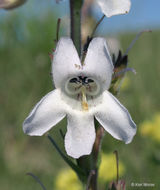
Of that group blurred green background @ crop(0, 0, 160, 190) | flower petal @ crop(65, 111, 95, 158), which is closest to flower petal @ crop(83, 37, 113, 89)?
flower petal @ crop(65, 111, 95, 158)

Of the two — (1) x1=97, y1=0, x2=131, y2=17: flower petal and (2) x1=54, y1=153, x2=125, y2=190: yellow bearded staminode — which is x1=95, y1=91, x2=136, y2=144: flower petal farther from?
(2) x1=54, y1=153, x2=125, y2=190: yellow bearded staminode

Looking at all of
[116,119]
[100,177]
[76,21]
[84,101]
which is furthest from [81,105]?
[100,177]

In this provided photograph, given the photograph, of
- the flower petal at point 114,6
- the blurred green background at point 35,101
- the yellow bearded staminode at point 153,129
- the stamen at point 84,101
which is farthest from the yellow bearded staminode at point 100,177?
the flower petal at point 114,6

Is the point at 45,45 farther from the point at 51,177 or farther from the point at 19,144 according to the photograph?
the point at 51,177

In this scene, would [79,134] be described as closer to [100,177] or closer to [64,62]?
[64,62]

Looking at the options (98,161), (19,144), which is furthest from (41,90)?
(98,161)

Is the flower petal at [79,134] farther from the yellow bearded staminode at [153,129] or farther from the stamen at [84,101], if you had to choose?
the yellow bearded staminode at [153,129]

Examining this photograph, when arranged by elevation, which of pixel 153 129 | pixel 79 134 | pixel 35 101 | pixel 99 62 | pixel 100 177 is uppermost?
pixel 99 62
